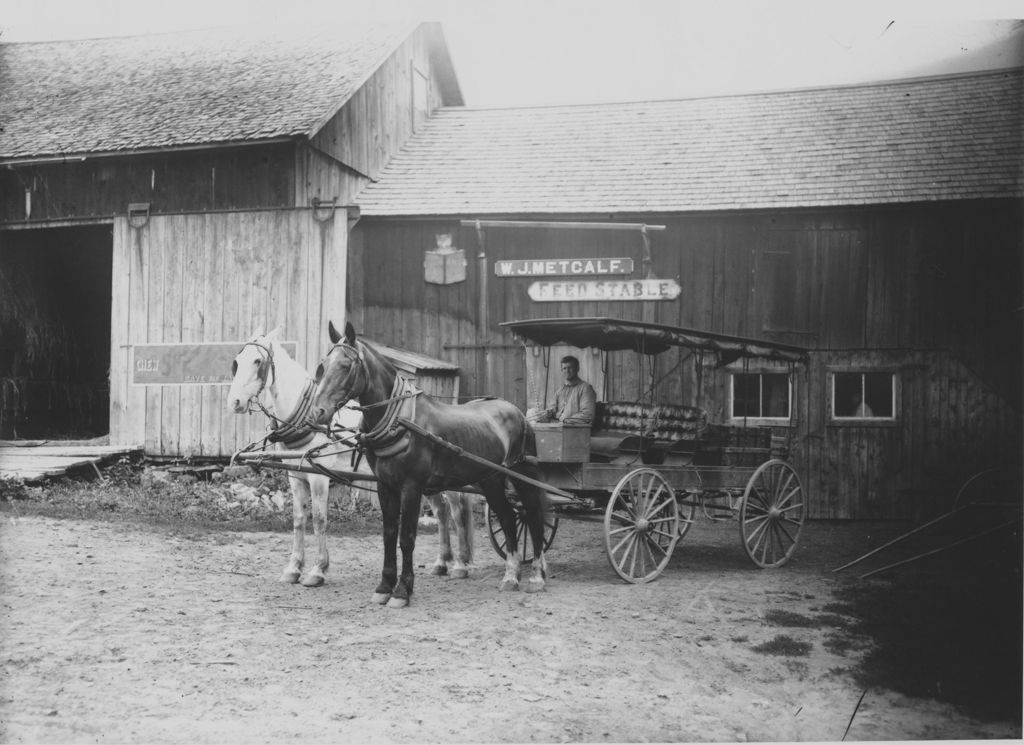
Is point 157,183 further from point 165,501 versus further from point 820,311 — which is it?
point 820,311

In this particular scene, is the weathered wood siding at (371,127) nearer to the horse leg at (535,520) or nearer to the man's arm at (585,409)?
the man's arm at (585,409)

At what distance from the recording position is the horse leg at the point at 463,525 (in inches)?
340

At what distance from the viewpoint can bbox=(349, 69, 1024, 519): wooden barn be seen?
12727mm

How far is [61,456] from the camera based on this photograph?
12.4 m

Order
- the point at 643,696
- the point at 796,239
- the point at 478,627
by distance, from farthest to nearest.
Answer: the point at 796,239 → the point at 478,627 → the point at 643,696

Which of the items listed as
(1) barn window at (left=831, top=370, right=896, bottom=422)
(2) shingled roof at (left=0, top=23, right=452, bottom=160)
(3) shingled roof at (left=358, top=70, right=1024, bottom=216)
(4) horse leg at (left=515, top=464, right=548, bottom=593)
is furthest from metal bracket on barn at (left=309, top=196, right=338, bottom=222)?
(1) barn window at (left=831, top=370, right=896, bottom=422)

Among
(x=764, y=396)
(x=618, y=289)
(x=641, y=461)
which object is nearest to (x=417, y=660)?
(x=641, y=461)

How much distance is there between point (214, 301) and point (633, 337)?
751cm

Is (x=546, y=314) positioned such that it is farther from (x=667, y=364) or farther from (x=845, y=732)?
(x=845, y=732)

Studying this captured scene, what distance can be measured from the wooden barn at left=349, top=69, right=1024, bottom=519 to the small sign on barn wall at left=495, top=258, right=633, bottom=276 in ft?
0.10

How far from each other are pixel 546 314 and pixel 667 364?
2.02 meters

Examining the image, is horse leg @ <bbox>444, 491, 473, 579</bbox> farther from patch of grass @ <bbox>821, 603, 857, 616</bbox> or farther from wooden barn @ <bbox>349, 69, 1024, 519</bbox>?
wooden barn @ <bbox>349, 69, 1024, 519</bbox>

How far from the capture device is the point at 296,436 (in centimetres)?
811

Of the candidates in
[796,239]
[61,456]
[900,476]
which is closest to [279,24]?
[61,456]
